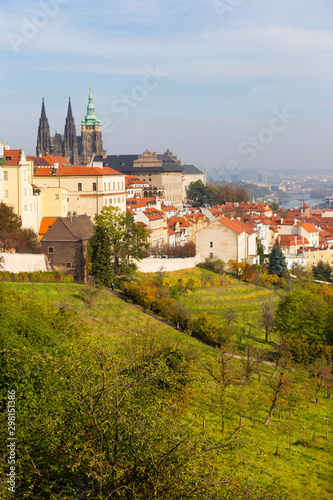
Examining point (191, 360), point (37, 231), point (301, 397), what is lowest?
point (301, 397)

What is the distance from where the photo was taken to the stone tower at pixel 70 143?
163m

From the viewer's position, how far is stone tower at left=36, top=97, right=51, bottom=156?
155 metres

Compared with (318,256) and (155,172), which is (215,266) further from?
(155,172)

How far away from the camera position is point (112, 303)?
37.5 meters

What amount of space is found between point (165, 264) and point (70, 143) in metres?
120

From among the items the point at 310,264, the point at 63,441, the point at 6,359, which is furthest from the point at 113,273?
the point at 310,264

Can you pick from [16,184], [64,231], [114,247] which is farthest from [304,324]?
[16,184]

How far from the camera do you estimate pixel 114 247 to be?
45.9 m

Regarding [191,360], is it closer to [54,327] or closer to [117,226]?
[54,327]

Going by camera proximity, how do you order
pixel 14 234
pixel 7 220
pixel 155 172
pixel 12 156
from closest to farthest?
pixel 14 234 → pixel 7 220 → pixel 12 156 → pixel 155 172

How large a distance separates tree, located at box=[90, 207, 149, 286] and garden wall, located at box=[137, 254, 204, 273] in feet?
3.35

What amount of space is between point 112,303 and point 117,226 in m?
11.7

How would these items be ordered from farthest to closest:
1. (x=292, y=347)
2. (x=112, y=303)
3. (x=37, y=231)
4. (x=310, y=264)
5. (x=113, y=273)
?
(x=310, y=264), (x=37, y=231), (x=113, y=273), (x=112, y=303), (x=292, y=347)

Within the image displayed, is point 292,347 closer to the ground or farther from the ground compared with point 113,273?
closer to the ground
